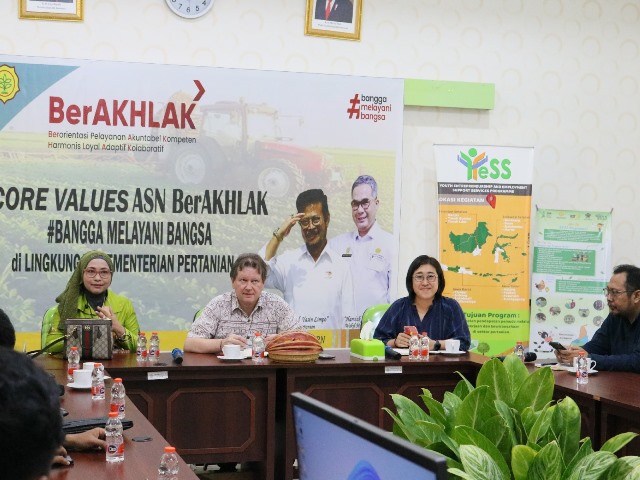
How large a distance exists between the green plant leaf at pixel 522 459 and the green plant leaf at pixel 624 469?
0.12 m

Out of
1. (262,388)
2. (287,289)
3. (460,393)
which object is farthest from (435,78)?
(460,393)

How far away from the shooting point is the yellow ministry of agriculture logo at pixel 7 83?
6.08m

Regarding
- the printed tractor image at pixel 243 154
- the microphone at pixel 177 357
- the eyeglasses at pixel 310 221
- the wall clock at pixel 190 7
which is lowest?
the microphone at pixel 177 357

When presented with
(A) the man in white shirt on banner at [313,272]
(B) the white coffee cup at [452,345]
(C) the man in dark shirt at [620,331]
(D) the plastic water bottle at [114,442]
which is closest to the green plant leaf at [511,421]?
(D) the plastic water bottle at [114,442]

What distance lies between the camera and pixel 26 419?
100 centimetres

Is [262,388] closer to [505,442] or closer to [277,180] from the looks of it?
[277,180]

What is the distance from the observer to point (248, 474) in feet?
16.6

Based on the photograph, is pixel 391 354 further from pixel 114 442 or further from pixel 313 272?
pixel 114 442

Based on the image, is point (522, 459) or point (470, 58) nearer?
point (522, 459)

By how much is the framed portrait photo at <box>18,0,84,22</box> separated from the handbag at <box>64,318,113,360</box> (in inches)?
96.3

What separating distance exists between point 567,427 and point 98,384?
8.29 feet

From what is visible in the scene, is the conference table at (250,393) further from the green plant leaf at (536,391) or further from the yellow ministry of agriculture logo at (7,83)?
the green plant leaf at (536,391)

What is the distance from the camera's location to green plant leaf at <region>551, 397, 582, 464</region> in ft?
5.01

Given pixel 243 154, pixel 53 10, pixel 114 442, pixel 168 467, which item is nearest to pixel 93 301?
pixel 243 154
